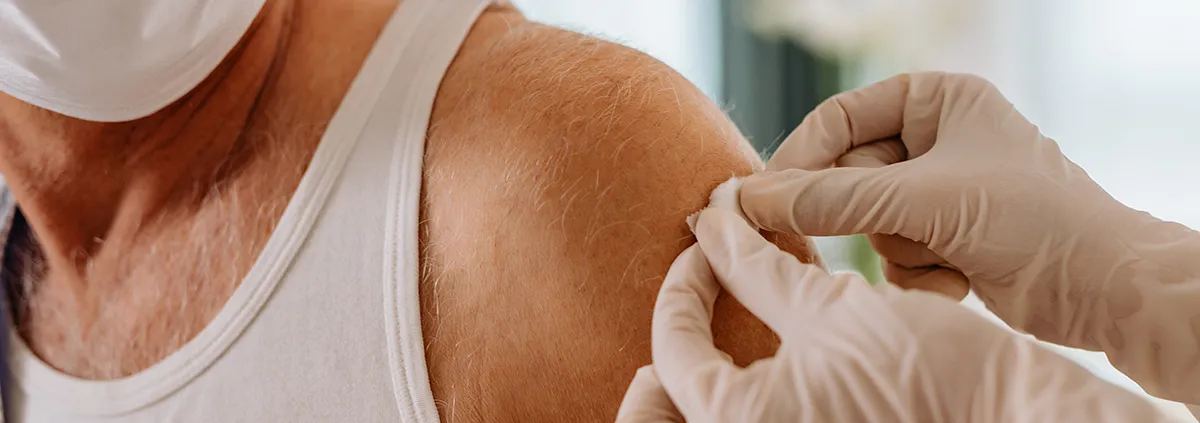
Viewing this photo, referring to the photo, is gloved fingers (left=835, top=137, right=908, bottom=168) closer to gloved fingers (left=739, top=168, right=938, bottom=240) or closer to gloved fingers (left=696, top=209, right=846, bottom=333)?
gloved fingers (left=739, top=168, right=938, bottom=240)

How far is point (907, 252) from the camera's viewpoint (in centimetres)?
72

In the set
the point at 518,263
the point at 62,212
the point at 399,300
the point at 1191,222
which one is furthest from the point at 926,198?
the point at 1191,222

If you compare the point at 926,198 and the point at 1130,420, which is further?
the point at 926,198

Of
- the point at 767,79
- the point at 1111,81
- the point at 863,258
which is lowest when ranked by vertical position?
the point at 863,258

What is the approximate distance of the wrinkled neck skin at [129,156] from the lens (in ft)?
2.48

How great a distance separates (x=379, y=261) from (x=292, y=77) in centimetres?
24

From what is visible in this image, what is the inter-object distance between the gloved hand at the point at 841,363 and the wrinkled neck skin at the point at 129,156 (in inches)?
18.7

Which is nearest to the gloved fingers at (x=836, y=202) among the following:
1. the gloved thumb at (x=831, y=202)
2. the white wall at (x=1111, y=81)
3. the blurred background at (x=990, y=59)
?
the gloved thumb at (x=831, y=202)

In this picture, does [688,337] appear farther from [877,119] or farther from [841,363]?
[877,119]

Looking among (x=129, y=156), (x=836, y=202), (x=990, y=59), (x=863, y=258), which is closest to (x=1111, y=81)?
(x=990, y=59)

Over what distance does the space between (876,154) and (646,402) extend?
363 millimetres

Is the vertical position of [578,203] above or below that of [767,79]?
above

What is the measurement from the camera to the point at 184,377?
694 millimetres

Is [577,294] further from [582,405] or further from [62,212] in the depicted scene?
[62,212]
